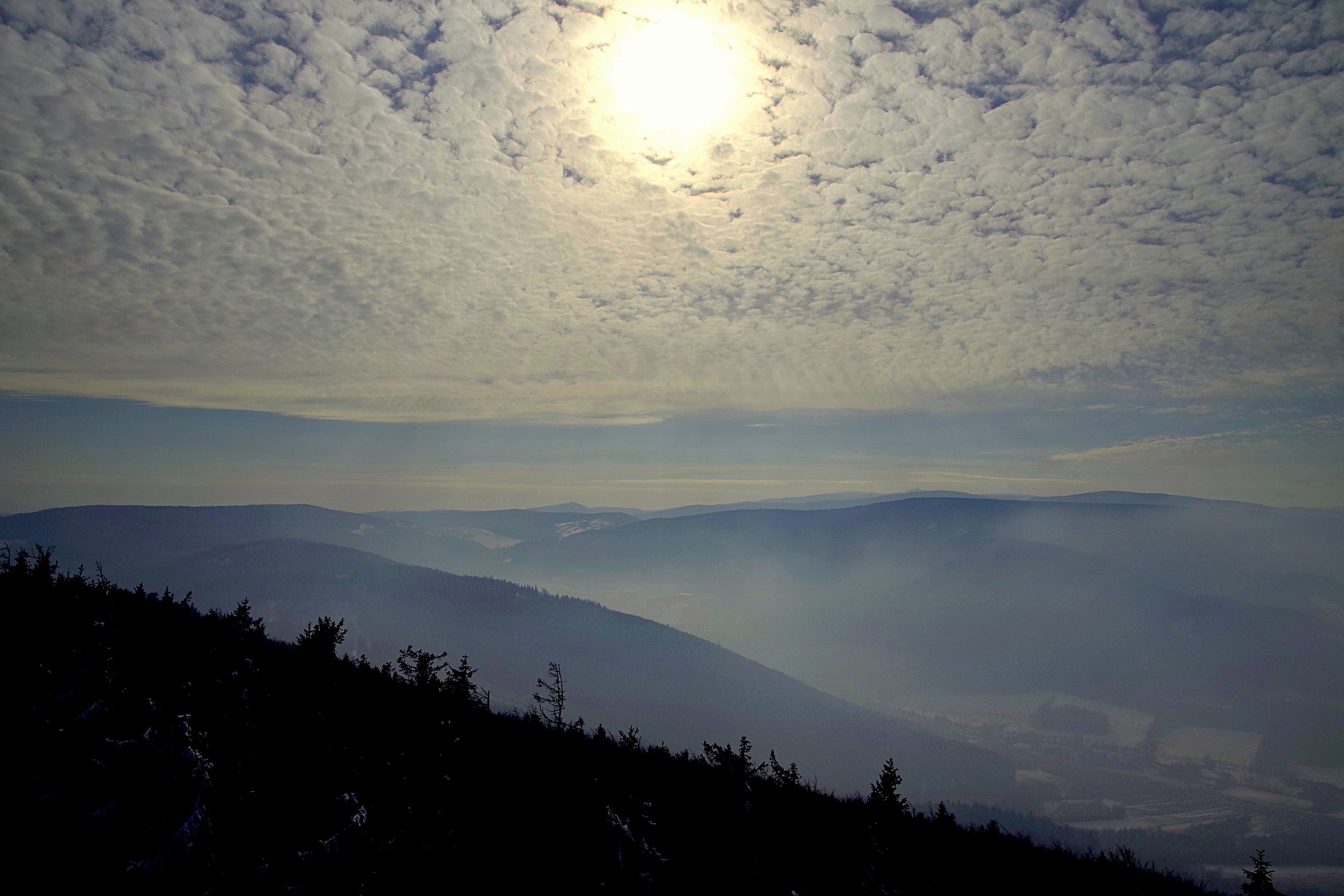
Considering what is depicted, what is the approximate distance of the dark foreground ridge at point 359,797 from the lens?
22.5 meters

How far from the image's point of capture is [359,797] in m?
27.7

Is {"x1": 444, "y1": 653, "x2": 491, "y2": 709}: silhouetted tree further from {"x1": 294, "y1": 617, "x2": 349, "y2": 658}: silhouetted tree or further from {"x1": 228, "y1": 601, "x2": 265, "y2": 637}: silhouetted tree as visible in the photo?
{"x1": 228, "y1": 601, "x2": 265, "y2": 637}: silhouetted tree

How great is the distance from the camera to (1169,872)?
47906 millimetres

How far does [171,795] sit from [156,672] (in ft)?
40.0

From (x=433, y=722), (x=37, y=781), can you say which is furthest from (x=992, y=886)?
(x=37, y=781)

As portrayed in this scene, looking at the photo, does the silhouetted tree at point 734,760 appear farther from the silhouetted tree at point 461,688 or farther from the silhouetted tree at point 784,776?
the silhouetted tree at point 461,688

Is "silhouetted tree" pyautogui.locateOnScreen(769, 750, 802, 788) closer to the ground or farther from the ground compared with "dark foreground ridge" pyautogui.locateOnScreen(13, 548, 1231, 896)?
closer to the ground

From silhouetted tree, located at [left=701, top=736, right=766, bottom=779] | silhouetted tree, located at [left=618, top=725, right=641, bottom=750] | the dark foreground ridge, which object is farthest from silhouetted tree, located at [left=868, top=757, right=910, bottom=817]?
silhouetted tree, located at [left=618, top=725, right=641, bottom=750]

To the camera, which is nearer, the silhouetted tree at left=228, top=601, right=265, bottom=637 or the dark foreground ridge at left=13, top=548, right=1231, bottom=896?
the dark foreground ridge at left=13, top=548, right=1231, bottom=896

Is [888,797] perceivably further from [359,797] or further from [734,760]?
[359,797]

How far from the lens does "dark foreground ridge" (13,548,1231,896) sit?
Answer: 2247 centimetres

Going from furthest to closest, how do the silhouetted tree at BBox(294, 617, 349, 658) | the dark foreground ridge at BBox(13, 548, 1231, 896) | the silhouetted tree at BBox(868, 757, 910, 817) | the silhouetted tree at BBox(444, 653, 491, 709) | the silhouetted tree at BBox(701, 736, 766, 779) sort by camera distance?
the silhouetted tree at BBox(444, 653, 491, 709) < the silhouetted tree at BBox(294, 617, 349, 658) < the silhouetted tree at BBox(701, 736, 766, 779) < the silhouetted tree at BBox(868, 757, 910, 817) < the dark foreground ridge at BBox(13, 548, 1231, 896)

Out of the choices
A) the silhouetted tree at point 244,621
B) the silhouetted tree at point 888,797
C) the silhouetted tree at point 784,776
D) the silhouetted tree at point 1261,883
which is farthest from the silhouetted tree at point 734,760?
the silhouetted tree at point 244,621

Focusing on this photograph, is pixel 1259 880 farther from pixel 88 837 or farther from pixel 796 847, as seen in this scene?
pixel 88 837
